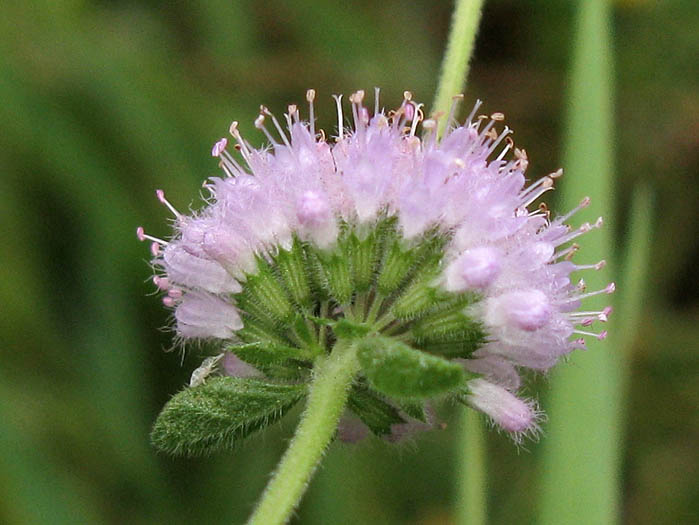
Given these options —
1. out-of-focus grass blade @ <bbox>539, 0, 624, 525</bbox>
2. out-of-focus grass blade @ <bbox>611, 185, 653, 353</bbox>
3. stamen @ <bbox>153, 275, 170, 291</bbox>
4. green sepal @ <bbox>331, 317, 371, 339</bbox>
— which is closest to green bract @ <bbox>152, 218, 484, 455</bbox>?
green sepal @ <bbox>331, 317, 371, 339</bbox>

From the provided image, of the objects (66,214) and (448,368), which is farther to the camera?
(66,214)

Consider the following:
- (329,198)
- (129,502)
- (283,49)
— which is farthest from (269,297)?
(283,49)

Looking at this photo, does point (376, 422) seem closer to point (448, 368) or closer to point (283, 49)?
point (448, 368)

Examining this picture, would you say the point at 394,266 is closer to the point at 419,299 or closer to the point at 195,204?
the point at 419,299

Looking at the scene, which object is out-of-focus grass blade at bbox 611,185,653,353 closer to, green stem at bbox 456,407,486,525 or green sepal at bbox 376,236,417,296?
green stem at bbox 456,407,486,525

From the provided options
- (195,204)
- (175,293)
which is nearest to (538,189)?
(175,293)
